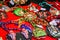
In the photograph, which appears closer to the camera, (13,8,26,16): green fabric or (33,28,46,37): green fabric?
(33,28,46,37): green fabric

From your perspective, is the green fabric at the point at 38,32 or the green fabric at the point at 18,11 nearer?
the green fabric at the point at 38,32

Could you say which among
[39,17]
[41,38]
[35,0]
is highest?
[35,0]

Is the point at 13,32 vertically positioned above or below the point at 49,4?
below

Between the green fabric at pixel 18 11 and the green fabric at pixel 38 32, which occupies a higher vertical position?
the green fabric at pixel 18 11

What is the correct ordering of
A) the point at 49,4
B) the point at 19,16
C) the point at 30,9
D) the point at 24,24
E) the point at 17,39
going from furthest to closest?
the point at 49,4
the point at 30,9
the point at 19,16
the point at 24,24
the point at 17,39

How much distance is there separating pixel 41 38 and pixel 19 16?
1.12ft

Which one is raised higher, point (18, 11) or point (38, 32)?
point (18, 11)

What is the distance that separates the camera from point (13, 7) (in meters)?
1.62

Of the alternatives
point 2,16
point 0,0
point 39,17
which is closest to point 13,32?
point 2,16

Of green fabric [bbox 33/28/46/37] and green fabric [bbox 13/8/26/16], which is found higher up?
green fabric [bbox 13/8/26/16]

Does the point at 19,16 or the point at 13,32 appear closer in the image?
the point at 13,32

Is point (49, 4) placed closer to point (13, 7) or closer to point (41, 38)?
point (13, 7)

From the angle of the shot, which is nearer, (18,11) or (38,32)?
(38,32)

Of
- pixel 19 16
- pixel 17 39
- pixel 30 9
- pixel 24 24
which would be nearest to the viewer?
pixel 17 39
